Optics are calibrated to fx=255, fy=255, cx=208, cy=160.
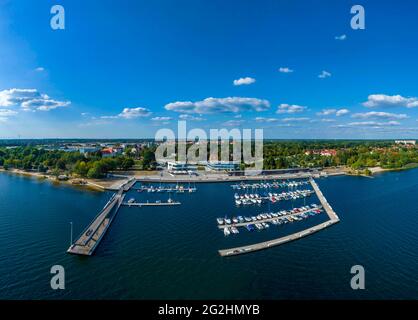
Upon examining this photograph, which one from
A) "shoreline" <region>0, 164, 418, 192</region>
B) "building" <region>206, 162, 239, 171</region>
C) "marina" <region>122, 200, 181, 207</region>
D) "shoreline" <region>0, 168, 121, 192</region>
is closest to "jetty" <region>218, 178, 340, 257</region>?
"marina" <region>122, 200, 181, 207</region>

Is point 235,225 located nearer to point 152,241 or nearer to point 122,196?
point 152,241

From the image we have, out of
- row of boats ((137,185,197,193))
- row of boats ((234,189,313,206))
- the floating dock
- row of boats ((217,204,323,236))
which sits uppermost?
row of boats ((137,185,197,193))

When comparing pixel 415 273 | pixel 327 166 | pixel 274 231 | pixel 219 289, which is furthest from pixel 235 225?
pixel 327 166

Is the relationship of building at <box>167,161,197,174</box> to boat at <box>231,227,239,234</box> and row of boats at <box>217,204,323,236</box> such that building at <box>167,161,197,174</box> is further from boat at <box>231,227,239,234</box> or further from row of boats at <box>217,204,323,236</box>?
boat at <box>231,227,239,234</box>

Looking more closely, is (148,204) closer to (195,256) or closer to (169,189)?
(169,189)

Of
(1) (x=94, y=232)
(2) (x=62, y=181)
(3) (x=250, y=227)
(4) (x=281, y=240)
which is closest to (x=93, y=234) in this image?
(1) (x=94, y=232)
